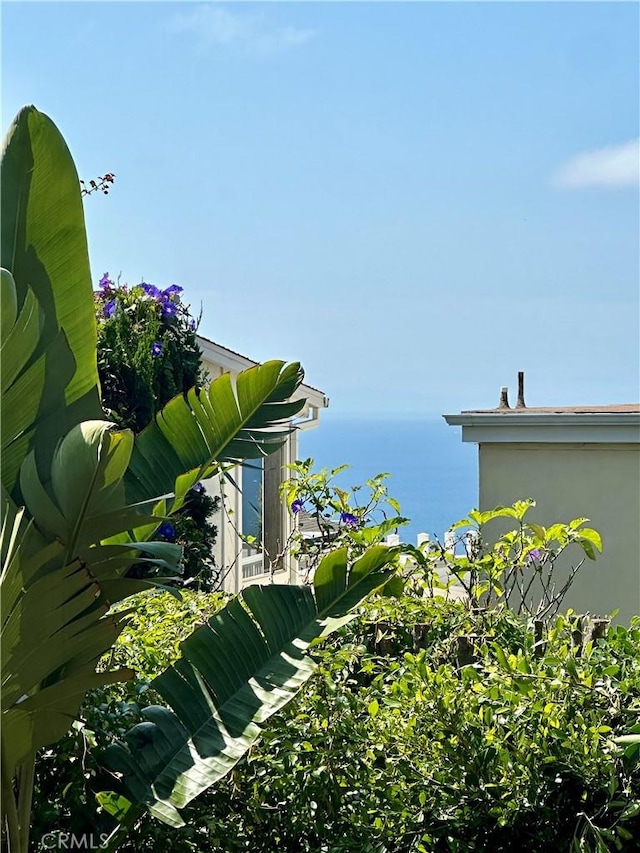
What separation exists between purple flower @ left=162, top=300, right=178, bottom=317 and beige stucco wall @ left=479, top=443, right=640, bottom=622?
3.20 metres

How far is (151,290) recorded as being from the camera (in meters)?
7.52

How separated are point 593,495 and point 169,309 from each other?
4.19 meters

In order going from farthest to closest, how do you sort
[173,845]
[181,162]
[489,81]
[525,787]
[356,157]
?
[356,157] < [181,162] < [489,81] < [173,845] < [525,787]

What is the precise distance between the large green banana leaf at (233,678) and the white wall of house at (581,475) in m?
5.37

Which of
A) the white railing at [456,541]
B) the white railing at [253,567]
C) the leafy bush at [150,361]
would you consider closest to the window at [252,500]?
the white railing at [253,567]

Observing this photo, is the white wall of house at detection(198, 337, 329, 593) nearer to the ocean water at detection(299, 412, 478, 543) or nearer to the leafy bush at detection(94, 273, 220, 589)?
the ocean water at detection(299, 412, 478, 543)

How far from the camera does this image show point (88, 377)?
9.51ft

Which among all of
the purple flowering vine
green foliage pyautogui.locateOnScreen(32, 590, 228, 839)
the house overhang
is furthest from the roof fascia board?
green foliage pyautogui.locateOnScreen(32, 590, 228, 839)

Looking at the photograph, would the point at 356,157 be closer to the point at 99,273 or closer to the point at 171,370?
the point at 171,370

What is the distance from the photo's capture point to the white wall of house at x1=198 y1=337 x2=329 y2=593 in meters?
11.1

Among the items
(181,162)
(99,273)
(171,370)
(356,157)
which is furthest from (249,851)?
(99,273)

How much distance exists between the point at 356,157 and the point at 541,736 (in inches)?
127

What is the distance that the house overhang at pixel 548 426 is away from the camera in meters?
7.72

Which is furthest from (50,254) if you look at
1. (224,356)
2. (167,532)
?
(224,356)
